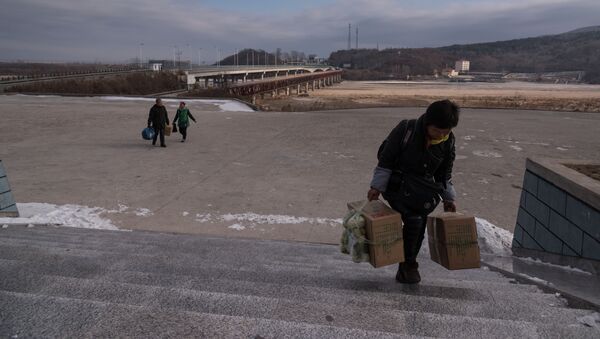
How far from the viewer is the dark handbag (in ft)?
9.77

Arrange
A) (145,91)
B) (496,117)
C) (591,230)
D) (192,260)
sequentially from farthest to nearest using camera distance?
(145,91) → (496,117) → (192,260) → (591,230)

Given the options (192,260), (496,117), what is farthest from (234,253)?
(496,117)

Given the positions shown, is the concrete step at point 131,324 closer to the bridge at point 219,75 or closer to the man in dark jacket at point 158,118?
the man in dark jacket at point 158,118

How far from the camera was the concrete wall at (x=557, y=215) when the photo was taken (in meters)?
3.46

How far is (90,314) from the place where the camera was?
7.95ft

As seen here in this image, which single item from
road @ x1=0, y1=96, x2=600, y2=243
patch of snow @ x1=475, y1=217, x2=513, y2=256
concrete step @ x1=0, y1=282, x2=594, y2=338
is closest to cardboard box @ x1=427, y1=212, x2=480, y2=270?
concrete step @ x1=0, y1=282, x2=594, y2=338

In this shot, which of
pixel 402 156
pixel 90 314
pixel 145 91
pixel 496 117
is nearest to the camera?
pixel 90 314

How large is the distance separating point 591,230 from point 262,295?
8.38 ft

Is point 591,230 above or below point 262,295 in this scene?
above

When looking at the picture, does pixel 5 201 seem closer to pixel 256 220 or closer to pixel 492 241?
pixel 256 220

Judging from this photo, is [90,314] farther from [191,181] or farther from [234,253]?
[191,181]

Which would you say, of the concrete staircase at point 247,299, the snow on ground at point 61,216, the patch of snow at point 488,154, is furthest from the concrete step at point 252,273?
the patch of snow at point 488,154

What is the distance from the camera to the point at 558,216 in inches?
154

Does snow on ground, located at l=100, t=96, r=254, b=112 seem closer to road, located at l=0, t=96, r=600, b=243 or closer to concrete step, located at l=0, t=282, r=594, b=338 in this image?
A: road, located at l=0, t=96, r=600, b=243
